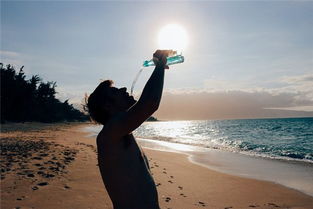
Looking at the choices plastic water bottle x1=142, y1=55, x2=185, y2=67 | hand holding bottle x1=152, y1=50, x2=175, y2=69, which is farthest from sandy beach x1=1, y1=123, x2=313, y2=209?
hand holding bottle x1=152, y1=50, x2=175, y2=69

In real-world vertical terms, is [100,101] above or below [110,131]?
above

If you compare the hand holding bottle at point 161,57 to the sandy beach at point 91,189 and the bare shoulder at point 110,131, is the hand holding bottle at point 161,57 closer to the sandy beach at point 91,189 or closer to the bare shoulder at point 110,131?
the bare shoulder at point 110,131

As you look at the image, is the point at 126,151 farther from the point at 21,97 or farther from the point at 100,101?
the point at 21,97

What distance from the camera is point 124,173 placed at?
2.16 m

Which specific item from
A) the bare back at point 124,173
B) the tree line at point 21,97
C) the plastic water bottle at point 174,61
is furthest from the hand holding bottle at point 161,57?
the tree line at point 21,97

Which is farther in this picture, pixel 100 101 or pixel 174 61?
pixel 174 61

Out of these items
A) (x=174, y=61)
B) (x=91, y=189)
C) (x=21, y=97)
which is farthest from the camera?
(x=21, y=97)

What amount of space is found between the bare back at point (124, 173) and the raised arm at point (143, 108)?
115 millimetres

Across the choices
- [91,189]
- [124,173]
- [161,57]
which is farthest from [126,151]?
[91,189]

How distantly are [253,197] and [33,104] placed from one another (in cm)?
5709

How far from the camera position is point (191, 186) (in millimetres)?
9625

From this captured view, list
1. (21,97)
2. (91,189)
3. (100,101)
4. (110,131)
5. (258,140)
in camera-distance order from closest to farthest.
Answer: (110,131) < (100,101) < (91,189) < (258,140) < (21,97)

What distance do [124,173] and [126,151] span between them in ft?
0.52

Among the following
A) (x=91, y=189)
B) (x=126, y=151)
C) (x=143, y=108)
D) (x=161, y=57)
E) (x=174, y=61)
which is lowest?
(x=91, y=189)
